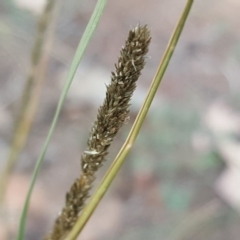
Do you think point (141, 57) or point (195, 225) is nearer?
point (141, 57)

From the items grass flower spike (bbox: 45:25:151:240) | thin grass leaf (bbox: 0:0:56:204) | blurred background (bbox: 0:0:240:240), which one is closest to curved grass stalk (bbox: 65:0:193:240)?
grass flower spike (bbox: 45:25:151:240)

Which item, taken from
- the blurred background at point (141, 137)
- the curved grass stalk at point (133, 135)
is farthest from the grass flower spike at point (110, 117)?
the blurred background at point (141, 137)

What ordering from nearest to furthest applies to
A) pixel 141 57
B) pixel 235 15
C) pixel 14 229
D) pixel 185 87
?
pixel 141 57 → pixel 14 229 → pixel 185 87 → pixel 235 15

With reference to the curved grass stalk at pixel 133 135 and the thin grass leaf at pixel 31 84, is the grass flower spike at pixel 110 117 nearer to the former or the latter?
the curved grass stalk at pixel 133 135

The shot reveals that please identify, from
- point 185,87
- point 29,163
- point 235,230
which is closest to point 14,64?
point 29,163

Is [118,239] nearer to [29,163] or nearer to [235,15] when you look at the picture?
[29,163]

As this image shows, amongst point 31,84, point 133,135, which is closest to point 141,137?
point 31,84
